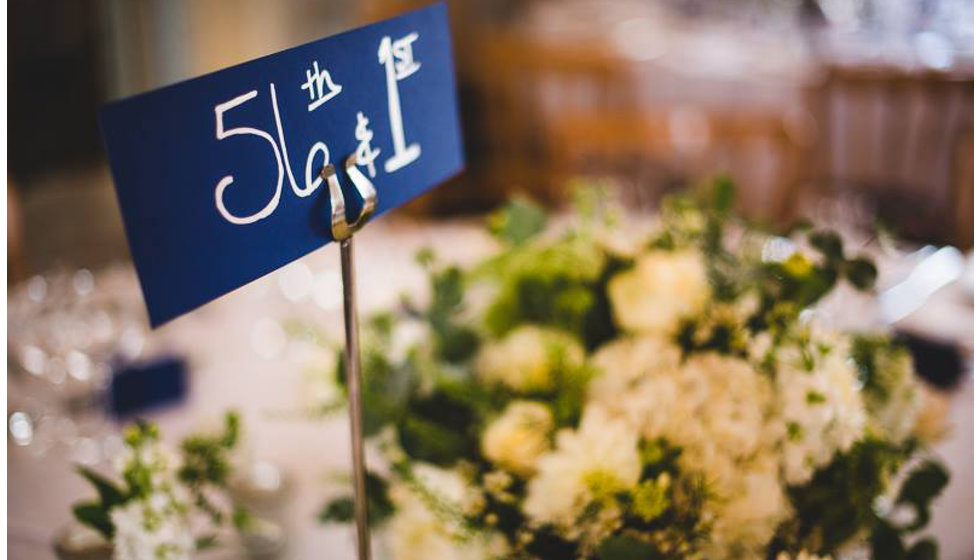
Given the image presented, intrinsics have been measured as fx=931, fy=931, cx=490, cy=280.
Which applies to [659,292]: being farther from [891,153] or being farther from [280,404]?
[891,153]

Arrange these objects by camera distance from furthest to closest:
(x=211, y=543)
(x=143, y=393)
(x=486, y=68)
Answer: (x=486, y=68)
(x=143, y=393)
(x=211, y=543)

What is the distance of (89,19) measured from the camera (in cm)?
475

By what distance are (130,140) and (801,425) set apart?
56cm

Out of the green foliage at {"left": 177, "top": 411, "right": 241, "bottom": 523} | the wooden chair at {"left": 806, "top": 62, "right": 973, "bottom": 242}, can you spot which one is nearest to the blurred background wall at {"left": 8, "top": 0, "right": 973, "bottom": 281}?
the wooden chair at {"left": 806, "top": 62, "right": 973, "bottom": 242}

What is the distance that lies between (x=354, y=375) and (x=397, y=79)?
23 cm

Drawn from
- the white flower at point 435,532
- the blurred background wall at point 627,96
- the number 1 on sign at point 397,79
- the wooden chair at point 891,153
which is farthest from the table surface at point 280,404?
the wooden chair at point 891,153

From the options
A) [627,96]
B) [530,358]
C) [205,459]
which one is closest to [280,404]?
[205,459]

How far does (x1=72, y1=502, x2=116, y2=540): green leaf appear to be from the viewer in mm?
813

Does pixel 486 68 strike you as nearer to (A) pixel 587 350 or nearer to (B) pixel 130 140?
(A) pixel 587 350

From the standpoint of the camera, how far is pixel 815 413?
76 centimetres

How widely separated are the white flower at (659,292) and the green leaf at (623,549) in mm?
253

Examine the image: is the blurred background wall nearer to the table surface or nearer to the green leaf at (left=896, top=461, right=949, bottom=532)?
the table surface

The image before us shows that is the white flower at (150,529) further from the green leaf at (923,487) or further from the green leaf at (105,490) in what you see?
the green leaf at (923,487)

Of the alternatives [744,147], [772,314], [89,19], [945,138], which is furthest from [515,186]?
[772,314]
